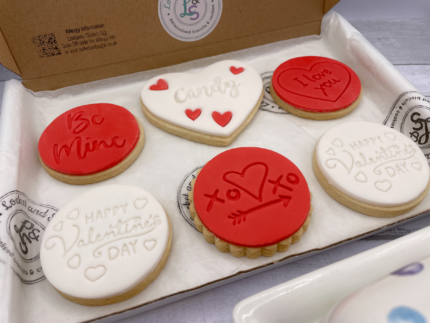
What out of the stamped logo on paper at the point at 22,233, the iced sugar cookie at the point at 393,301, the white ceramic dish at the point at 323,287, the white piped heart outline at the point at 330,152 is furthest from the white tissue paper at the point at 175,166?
the iced sugar cookie at the point at 393,301

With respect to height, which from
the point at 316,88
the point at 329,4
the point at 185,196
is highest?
the point at 329,4

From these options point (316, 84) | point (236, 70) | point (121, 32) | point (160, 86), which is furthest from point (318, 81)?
point (121, 32)

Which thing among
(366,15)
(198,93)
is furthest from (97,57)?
(366,15)

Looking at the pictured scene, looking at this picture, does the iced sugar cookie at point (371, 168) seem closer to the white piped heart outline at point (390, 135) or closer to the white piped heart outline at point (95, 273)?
the white piped heart outline at point (390, 135)

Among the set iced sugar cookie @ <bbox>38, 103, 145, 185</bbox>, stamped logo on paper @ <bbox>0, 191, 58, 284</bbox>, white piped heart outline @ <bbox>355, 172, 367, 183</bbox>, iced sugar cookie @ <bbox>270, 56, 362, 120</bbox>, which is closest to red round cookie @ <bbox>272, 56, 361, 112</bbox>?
iced sugar cookie @ <bbox>270, 56, 362, 120</bbox>

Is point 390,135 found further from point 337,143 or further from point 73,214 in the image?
point 73,214

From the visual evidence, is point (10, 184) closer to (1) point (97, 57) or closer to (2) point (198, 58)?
(1) point (97, 57)
